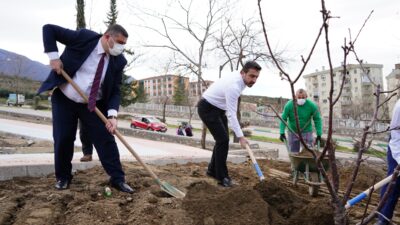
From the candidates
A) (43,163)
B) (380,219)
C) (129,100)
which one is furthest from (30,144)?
(129,100)

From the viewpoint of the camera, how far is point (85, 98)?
3.74 m

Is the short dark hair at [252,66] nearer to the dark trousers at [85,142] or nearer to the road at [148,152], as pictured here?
the dark trousers at [85,142]

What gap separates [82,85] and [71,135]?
525 mm

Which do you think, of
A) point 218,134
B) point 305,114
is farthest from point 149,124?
point 218,134

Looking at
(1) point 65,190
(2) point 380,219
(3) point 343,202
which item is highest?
(3) point 343,202

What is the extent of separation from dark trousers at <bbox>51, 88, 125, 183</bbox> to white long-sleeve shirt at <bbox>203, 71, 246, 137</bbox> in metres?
1.47

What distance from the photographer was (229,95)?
4539 mm

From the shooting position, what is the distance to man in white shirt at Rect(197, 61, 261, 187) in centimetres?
458

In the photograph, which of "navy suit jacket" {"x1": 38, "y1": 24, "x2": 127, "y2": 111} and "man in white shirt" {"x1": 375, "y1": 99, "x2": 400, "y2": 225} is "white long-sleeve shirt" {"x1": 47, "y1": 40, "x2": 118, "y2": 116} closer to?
"navy suit jacket" {"x1": 38, "y1": 24, "x2": 127, "y2": 111}

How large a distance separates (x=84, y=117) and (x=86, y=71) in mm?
485

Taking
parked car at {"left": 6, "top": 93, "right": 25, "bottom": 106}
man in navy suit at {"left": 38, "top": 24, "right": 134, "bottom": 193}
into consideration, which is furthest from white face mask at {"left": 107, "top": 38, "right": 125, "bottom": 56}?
parked car at {"left": 6, "top": 93, "right": 25, "bottom": 106}

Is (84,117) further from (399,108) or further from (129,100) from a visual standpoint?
(129,100)

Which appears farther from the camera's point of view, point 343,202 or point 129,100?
point 129,100

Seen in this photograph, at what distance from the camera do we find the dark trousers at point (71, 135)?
148 inches
